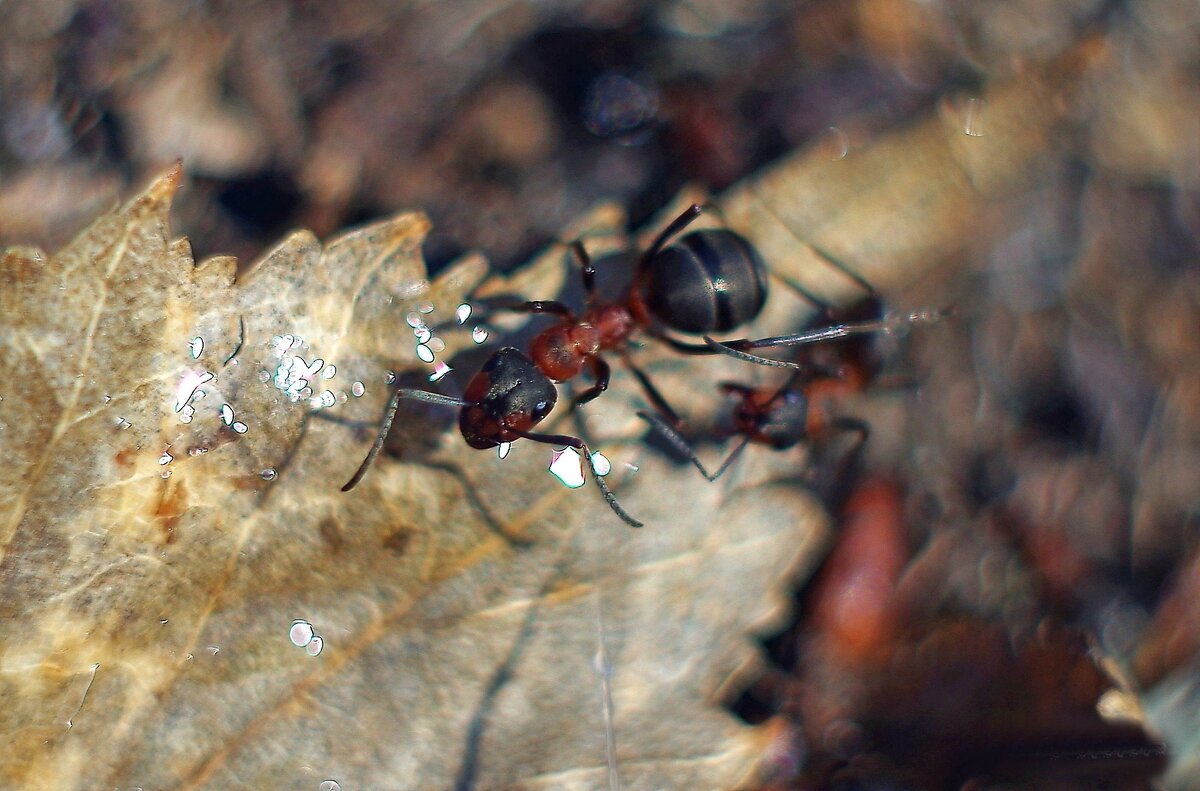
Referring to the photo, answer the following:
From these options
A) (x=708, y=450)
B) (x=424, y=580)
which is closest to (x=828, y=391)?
(x=708, y=450)

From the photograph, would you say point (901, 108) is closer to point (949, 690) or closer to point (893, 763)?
point (949, 690)

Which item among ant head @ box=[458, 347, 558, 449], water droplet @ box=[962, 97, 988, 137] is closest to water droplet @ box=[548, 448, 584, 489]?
ant head @ box=[458, 347, 558, 449]

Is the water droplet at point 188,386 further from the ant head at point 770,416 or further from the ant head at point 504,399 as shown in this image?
the ant head at point 770,416

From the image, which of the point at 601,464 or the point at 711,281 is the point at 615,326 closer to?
the point at 711,281

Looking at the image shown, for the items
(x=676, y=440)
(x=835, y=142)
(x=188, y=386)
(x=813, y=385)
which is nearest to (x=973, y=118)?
(x=835, y=142)

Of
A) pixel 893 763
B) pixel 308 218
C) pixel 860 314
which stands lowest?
pixel 893 763

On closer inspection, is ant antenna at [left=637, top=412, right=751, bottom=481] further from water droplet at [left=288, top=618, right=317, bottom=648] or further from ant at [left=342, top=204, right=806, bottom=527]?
water droplet at [left=288, top=618, right=317, bottom=648]
